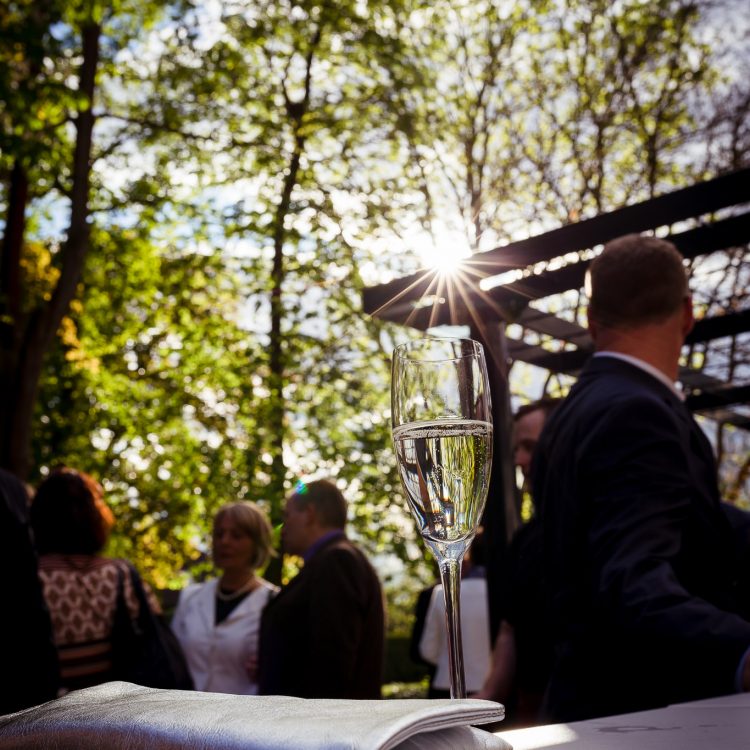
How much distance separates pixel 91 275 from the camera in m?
13.7

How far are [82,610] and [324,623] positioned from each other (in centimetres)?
109

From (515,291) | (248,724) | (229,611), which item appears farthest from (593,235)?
(248,724)

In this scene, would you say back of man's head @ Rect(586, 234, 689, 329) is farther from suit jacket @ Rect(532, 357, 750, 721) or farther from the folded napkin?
the folded napkin

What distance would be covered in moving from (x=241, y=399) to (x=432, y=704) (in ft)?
36.2

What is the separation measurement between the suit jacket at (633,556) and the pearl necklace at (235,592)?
10.9ft

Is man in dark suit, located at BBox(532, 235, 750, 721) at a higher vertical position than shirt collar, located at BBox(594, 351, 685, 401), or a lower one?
lower

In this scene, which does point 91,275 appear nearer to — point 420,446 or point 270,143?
point 270,143

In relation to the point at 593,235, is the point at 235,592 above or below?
below

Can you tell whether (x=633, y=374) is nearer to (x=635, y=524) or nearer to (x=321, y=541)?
(x=635, y=524)

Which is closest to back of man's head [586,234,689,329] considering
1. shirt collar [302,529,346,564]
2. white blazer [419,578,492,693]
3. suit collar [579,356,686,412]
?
suit collar [579,356,686,412]

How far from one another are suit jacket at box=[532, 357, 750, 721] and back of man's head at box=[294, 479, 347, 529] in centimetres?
290

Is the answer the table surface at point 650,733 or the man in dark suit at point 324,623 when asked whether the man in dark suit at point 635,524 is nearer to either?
the table surface at point 650,733

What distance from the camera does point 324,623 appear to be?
4.38 m

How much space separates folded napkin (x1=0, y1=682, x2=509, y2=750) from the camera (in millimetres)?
556
